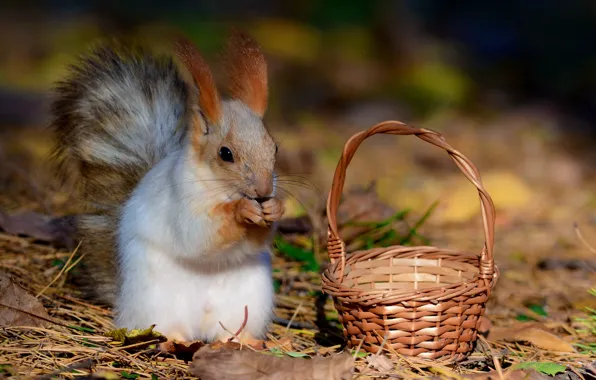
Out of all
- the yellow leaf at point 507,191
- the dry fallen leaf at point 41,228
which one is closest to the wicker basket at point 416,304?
the dry fallen leaf at point 41,228

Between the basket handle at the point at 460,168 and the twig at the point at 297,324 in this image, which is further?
the twig at the point at 297,324

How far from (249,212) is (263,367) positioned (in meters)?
0.39

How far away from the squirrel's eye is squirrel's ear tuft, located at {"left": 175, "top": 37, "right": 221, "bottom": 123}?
0.09 metres

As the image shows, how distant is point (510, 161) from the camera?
505 centimetres

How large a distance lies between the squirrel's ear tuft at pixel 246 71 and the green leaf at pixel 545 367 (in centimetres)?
96

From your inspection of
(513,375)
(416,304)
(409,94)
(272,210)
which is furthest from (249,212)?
(409,94)

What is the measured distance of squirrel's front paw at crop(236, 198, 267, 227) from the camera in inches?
81.7

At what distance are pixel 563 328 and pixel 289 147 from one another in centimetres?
248

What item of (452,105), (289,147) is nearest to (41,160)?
(289,147)

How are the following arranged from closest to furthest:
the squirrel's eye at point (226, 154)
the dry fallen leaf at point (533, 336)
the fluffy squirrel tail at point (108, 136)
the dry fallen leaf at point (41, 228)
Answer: the squirrel's eye at point (226, 154) → the dry fallen leaf at point (533, 336) → the fluffy squirrel tail at point (108, 136) → the dry fallen leaf at point (41, 228)

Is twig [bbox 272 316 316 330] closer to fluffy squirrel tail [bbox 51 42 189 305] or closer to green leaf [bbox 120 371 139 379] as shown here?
fluffy squirrel tail [bbox 51 42 189 305]

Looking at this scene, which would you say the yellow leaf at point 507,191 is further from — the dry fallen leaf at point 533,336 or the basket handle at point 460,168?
the basket handle at point 460,168

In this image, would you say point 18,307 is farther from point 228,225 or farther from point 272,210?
point 272,210

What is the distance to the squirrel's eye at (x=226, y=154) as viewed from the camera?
213 centimetres
